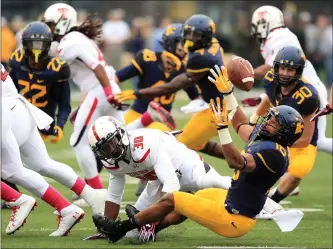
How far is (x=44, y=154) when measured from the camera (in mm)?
8164

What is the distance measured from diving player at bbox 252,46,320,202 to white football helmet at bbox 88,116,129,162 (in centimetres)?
182

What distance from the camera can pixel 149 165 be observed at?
757cm

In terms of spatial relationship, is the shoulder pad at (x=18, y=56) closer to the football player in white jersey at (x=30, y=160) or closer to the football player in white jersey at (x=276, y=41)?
the football player in white jersey at (x=30, y=160)

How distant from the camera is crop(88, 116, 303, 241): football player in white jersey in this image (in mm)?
7414

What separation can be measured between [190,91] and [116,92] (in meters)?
1.16

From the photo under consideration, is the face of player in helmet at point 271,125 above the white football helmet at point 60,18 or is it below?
above

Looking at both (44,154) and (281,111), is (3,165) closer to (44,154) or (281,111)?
(44,154)

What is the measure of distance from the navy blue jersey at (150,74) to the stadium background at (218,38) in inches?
37.5

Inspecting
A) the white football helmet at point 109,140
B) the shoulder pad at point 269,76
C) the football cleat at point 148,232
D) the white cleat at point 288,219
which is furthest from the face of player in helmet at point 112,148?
the shoulder pad at point 269,76

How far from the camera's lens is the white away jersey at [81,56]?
9883mm

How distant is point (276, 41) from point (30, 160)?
328 cm

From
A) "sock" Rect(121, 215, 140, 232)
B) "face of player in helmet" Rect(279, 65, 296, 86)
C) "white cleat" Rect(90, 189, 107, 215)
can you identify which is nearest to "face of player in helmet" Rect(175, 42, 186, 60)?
"face of player in helmet" Rect(279, 65, 296, 86)

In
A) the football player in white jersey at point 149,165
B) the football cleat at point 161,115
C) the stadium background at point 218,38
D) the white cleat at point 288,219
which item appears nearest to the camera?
the white cleat at point 288,219

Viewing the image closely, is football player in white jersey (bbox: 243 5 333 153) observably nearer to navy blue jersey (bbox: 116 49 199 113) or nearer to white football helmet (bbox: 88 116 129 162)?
navy blue jersey (bbox: 116 49 199 113)
